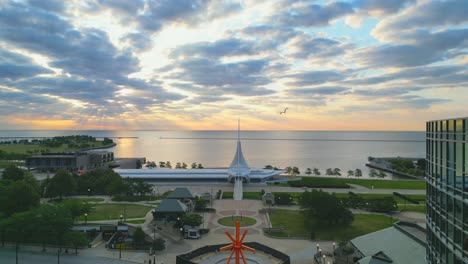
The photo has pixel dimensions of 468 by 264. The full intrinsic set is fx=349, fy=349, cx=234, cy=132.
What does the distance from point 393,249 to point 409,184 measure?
50.9 metres

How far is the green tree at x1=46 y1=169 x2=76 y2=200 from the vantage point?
184ft

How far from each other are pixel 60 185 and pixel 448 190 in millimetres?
55586

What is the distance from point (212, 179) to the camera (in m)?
77.2

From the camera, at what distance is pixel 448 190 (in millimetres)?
15281

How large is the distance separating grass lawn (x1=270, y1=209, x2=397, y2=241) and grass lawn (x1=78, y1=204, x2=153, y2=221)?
60.4ft

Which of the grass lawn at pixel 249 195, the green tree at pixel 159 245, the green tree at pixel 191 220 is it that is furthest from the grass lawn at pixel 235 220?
the grass lawn at pixel 249 195

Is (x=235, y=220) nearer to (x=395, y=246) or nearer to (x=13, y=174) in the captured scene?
(x=395, y=246)

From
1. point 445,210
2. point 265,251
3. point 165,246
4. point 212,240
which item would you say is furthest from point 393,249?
point 165,246

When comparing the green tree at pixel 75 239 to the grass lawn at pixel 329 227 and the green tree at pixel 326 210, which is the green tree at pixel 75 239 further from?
the green tree at pixel 326 210

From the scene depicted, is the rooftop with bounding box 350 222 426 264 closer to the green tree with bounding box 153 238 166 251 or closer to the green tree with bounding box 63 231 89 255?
the green tree with bounding box 153 238 166 251

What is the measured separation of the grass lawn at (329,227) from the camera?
127ft

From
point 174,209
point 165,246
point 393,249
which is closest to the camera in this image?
point 393,249

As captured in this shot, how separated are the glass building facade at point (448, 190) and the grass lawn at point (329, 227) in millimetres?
20700

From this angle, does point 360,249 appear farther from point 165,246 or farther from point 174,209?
point 174,209
